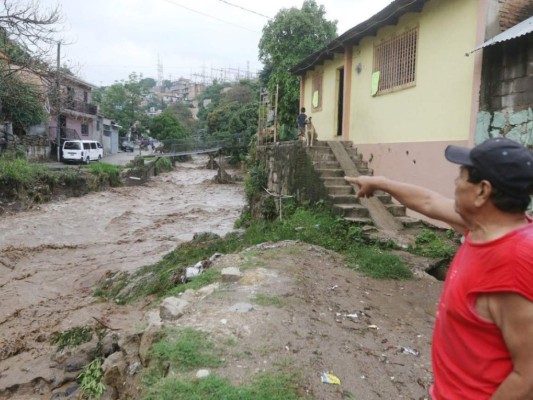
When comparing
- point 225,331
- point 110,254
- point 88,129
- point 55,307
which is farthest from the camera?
point 88,129

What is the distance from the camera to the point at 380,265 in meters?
6.04

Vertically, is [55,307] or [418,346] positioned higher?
[418,346]

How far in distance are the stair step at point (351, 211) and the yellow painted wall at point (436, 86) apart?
5.65 ft

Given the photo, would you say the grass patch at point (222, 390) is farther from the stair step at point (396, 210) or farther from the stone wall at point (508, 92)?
the stair step at point (396, 210)

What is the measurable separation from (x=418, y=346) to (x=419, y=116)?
212 inches

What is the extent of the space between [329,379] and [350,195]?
5.94 metres

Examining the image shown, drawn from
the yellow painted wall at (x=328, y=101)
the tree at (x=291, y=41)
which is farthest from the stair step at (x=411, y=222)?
the tree at (x=291, y=41)

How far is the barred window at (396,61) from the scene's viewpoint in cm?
845

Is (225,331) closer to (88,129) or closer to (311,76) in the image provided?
(311,76)

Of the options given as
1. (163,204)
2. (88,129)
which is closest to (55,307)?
(163,204)

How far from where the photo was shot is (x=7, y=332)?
657 centimetres

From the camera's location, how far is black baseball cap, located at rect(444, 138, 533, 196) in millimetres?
1297

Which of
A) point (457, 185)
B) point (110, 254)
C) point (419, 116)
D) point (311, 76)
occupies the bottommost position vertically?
point (110, 254)

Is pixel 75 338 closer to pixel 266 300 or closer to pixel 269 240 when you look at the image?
pixel 266 300
